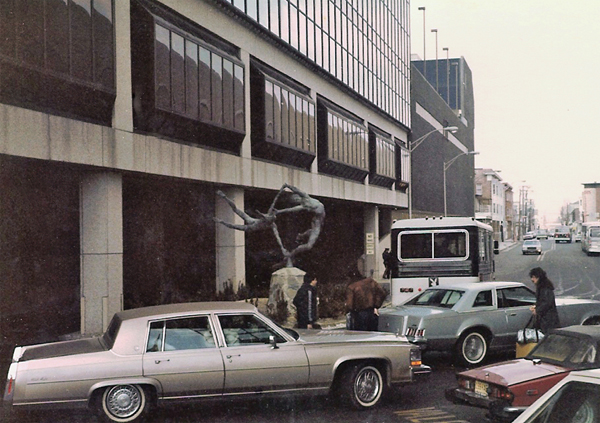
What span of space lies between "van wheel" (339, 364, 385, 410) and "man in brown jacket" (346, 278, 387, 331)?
316cm

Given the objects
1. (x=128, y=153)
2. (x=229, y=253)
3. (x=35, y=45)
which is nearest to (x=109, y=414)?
(x=35, y=45)

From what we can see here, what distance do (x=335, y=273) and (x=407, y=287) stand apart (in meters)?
26.7

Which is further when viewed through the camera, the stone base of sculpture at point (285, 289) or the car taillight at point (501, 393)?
the stone base of sculpture at point (285, 289)

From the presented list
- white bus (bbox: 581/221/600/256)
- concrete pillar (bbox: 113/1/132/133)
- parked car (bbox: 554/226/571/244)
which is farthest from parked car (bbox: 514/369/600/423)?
parked car (bbox: 554/226/571/244)

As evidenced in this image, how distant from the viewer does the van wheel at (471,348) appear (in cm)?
1203

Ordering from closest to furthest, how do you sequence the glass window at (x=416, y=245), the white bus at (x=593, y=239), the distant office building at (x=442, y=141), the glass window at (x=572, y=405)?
the glass window at (x=572, y=405) → the glass window at (x=416, y=245) → the white bus at (x=593, y=239) → the distant office building at (x=442, y=141)

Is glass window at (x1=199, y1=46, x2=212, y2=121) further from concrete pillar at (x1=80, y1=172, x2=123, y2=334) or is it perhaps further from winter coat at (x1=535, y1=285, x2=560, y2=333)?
winter coat at (x1=535, y1=285, x2=560, y2=333)

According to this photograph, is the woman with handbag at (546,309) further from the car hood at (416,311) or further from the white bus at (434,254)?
the white bus at (434,254)

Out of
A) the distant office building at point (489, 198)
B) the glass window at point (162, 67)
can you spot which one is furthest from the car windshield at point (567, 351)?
the distant office building at point (489, 198)

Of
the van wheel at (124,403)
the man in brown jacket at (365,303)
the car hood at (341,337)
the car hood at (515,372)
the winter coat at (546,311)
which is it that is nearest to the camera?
the car hood at (515,372)

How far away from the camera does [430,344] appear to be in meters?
11.8

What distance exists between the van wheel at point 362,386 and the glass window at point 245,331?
1033 millimetres

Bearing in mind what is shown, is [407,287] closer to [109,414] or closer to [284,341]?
[284,341]

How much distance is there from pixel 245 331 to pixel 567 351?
13.1 feet
